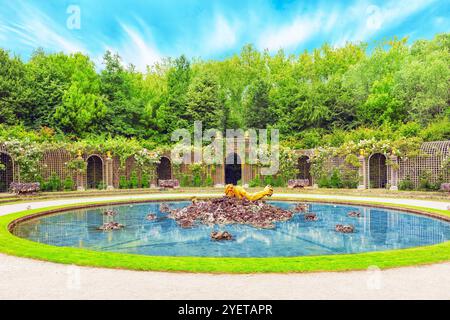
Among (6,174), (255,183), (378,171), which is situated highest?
(6,174)

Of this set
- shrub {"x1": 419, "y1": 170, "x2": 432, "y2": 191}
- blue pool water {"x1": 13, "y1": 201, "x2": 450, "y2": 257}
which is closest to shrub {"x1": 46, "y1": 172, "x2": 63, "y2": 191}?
blue pool water {"x1": 13, "y1": 201, "x2": 450, "y2": 257}

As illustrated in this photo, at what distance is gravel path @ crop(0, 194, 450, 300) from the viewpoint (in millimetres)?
4863

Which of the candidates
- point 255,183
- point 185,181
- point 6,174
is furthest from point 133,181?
point 255,183

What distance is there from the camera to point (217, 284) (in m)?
5.38

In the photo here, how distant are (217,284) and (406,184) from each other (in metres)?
17.4

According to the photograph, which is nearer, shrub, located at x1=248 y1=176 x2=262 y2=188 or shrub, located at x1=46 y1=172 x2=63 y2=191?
shrub, located at x1=46 y1=172 x2=63 y2=191

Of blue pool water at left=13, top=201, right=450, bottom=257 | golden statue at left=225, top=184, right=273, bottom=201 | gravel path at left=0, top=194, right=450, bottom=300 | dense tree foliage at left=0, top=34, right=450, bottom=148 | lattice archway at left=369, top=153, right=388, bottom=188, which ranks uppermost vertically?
dense tree foliage at left=0, top=34, right=450, bottom=148

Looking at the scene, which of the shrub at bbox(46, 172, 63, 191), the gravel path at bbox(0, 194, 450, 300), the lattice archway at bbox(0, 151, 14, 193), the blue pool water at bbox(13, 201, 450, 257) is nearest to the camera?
the gravel path at bbox(0, 194, 450, 300)

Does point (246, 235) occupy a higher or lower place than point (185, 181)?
lower

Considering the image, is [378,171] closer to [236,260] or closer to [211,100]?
[211,100]

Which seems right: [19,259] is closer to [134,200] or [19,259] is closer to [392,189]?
[134,200]

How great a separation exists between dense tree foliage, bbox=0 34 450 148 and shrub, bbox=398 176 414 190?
17.3 ft

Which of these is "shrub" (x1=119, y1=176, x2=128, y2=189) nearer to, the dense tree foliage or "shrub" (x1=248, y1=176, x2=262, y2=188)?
"shrub" (x1=248, y1=176, x2=262, y2=188)
